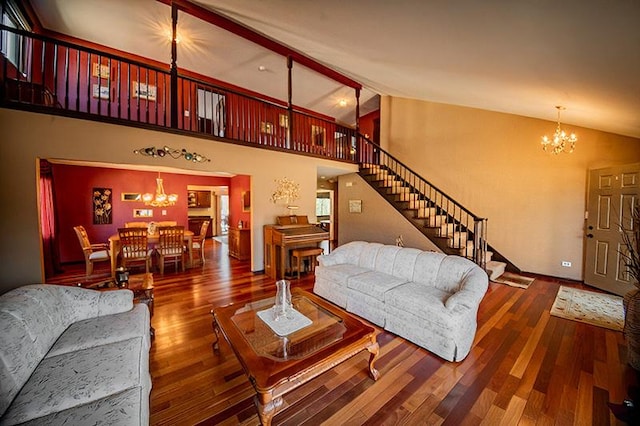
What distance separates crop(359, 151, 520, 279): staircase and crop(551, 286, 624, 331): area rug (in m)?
1.08

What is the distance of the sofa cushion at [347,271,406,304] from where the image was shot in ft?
9.39

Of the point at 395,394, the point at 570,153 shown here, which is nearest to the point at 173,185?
the point at 395,394

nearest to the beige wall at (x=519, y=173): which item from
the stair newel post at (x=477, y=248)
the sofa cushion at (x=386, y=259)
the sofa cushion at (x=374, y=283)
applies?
the stair newel post at (x=477, y=248)

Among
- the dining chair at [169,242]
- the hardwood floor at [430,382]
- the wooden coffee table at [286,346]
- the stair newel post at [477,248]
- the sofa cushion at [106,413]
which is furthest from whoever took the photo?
the dining chair at [169,242]

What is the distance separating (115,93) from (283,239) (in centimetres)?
510

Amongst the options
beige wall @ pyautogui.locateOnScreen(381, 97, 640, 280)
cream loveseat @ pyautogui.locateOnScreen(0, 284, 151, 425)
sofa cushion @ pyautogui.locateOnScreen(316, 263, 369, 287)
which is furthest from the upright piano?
beige wall @ pyautogui.locateOnScreen(381, 97, 640, 280)

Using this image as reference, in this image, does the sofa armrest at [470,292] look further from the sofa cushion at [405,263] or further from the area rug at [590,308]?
the area rug at [590,308]

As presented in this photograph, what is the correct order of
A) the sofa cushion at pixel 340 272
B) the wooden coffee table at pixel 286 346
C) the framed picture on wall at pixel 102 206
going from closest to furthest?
the wooden coffee table at pixel 286 346 < the sofa cushion at pixel 340 272 < the framed picture on wall at pixel 102 206

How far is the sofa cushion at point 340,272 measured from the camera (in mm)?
3334

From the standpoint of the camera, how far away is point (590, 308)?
3.41 meters

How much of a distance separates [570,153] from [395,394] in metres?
5.62

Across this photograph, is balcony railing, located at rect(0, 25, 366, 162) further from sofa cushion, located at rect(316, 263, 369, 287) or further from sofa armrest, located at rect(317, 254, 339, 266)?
sofa cushion, located at rect(316, 263, 369, 287)

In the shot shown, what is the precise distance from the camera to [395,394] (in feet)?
6.14

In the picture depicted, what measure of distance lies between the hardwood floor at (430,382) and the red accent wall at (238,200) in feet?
11.9
